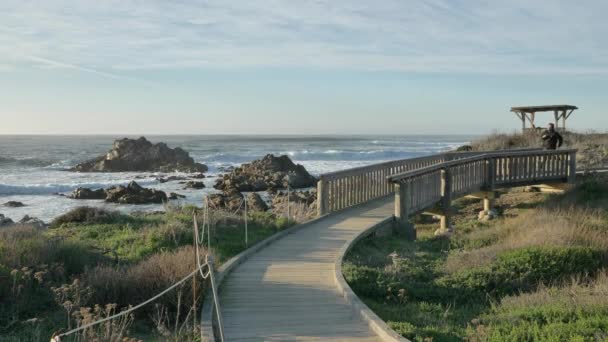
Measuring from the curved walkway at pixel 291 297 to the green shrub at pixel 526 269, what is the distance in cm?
208

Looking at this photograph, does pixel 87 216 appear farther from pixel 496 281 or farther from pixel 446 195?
pixel 496 281

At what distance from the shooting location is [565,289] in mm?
8156

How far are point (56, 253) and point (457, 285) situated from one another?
21.3ft

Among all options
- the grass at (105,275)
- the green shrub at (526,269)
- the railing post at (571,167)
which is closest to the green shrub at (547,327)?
the green shrub at (526,269)

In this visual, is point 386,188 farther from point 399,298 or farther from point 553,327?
point 553,327

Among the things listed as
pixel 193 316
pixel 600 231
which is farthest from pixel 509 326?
pixel 600 231

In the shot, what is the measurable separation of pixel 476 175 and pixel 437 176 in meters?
2.49

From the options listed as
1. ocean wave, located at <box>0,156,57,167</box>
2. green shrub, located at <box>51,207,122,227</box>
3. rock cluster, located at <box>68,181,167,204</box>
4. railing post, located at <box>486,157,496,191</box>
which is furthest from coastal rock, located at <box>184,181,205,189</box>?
ocean wave, located at <box>0,156,57,167</box>

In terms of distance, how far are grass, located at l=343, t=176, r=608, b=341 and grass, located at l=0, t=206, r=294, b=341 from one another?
96.2 inches

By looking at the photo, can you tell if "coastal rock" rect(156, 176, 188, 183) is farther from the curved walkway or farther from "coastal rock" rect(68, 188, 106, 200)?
the curved walkway

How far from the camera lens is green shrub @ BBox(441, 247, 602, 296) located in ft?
28.3

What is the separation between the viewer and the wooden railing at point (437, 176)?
14516 millimetres

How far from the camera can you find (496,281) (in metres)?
8.73

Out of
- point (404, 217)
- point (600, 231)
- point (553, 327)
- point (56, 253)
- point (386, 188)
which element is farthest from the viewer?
point (386, 188)
